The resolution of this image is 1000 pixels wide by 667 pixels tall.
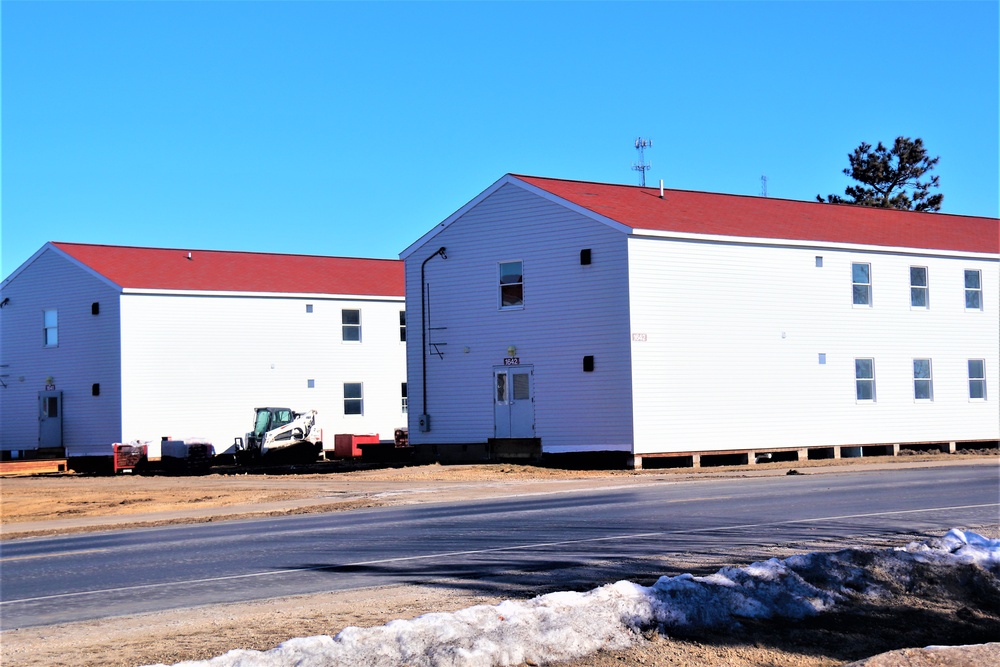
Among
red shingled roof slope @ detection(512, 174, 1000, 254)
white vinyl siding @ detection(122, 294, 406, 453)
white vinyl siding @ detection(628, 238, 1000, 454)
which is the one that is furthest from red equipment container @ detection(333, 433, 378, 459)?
white vinyl siding @ detection(628, 238, 1000, 454)

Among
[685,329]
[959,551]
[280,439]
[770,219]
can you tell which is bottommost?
[959,551]

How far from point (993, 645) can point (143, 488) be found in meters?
25.3

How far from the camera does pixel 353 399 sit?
46.1m

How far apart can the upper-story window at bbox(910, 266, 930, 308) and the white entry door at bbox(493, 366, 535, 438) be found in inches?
508

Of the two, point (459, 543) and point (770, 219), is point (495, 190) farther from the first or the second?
point (459, 543)

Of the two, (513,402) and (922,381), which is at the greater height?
(922,381)

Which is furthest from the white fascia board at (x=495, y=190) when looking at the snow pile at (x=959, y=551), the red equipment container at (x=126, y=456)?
the snow pile at (x=959, y=551)

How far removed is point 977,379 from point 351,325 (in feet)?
75.1

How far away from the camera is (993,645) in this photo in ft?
25.5

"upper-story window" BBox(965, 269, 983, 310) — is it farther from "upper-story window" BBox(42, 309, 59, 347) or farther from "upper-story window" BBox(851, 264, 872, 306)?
"upper-story window" BBox(42, 309, 59, 347)

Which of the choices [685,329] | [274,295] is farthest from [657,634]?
[274,295]

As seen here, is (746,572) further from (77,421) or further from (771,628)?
(77,421)

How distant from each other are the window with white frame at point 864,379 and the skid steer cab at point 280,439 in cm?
1823

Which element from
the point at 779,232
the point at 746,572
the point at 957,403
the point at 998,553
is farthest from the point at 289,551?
the point at 957,403
